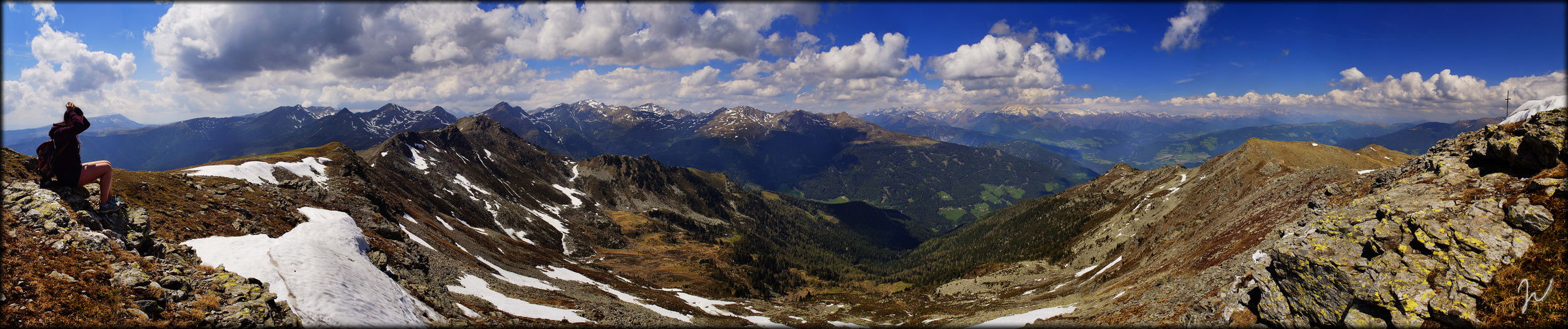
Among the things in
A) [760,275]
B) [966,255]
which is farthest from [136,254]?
[966,255]

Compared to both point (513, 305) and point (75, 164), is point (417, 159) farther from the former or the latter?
point (75, 164)

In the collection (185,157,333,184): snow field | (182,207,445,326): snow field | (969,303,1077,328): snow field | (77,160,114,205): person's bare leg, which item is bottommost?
(969,303,1077,328): snow field

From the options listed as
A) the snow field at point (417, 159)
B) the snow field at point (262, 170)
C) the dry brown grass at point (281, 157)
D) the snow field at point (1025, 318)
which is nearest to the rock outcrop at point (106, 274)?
the snow field at point (262, 170)

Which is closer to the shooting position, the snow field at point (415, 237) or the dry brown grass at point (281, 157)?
the snow field at point (415, 237)

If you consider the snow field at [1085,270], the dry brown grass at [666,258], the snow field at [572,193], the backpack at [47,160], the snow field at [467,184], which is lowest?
the dry brown grass at [666,258]

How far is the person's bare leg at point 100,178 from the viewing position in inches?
685

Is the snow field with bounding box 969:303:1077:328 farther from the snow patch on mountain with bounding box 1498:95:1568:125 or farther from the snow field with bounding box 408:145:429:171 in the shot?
the snow field with bounding box 408:145:429:171

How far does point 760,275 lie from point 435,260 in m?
94.4

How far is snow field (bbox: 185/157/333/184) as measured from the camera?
46031 millimetres

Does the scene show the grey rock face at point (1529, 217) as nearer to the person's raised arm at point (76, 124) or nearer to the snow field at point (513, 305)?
the snow field at point (513, 305)

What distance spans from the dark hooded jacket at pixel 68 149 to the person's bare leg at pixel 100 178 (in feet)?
0.54

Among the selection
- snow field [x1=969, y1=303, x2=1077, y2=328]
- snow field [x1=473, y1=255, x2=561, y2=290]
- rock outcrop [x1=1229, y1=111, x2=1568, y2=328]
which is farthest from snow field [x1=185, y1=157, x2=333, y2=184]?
rock outcrop [x1=1229, y1=111, x2=1568, y2=328]

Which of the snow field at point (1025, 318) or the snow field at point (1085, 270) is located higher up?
the snow field at point (1025, 318)

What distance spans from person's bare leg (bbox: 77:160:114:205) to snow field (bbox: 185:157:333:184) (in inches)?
1165
